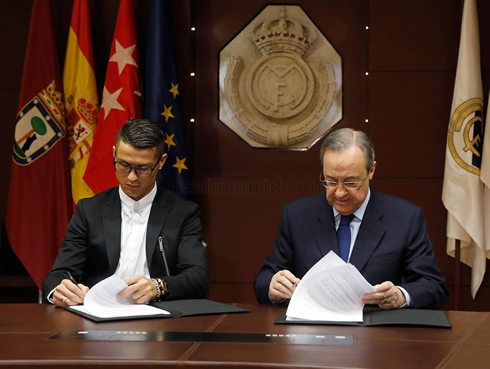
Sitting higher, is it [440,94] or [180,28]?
[180,28]

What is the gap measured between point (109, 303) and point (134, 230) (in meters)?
0.69

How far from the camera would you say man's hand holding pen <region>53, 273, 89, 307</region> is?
228cm

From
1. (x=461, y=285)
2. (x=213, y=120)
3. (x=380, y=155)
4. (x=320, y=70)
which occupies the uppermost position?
(x=320, y=70)

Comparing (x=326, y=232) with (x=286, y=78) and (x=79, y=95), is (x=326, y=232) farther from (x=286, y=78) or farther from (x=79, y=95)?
(x=79, y=95)

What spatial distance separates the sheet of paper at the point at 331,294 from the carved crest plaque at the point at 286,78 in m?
2.33

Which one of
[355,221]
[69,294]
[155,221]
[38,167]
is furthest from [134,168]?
[38,167]

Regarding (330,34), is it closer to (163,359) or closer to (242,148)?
(242,148)

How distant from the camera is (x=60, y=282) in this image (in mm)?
2506

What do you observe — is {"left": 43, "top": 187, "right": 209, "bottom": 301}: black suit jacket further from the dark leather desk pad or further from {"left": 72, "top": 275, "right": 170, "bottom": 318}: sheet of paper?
the dark leather desk pad

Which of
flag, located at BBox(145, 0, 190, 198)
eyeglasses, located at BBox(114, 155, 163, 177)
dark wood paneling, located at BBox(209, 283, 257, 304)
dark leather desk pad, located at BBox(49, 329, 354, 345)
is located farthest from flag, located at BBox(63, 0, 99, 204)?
dark leather desk pad, located at BBox(49, 329, 354, 345)

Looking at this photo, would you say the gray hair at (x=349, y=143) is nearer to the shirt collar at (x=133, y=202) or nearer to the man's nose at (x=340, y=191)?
the man's nose at (x=340, y=191)

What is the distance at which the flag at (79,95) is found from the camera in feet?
13.5

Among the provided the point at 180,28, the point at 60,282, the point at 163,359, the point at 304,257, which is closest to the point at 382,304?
the point at 304,257

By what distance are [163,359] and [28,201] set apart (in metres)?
2.91
